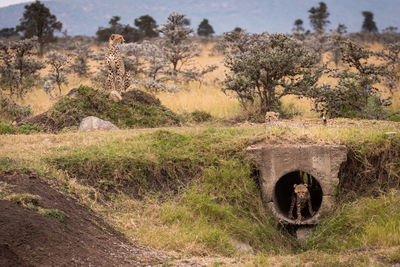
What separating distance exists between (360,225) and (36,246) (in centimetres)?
505

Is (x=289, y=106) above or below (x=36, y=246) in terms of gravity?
above

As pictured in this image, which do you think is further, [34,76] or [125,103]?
[34,76]

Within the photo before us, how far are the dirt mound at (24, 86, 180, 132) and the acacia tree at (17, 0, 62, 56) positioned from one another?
1986 cm

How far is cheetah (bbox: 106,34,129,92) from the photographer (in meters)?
13.5

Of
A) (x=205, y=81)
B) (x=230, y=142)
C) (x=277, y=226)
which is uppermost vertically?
(x=205, y=81)

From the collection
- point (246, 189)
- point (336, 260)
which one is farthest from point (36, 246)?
point (246, 189)

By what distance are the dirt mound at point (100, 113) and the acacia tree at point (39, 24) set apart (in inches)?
782

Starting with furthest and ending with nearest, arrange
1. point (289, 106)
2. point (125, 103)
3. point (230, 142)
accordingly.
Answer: point (289, 106), point (125, 103), point (230, 142)

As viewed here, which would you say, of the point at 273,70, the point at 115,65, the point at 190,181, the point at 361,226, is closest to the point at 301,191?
the point at 361,226

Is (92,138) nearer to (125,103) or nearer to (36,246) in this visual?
(125,103)

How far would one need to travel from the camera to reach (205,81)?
2027 cm

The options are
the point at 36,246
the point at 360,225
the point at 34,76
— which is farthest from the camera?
the point at 34,76

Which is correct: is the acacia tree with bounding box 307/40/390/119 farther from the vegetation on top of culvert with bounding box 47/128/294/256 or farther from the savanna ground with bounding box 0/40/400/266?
the vegetation on top of culvert with bounding box 47/128/294/256

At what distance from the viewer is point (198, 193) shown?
28.3 ft
